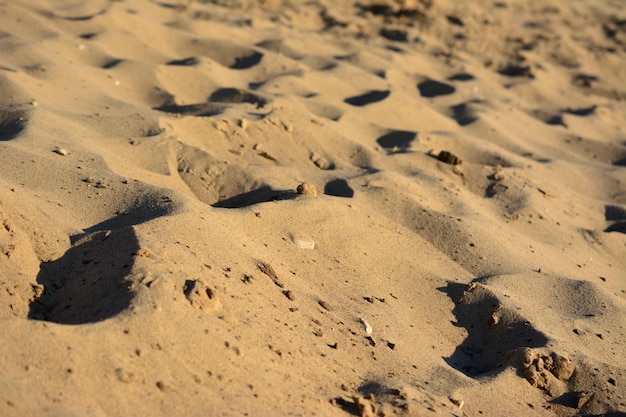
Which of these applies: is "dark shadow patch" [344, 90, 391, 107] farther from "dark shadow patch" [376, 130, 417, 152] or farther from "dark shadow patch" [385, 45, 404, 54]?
"dark shadow patch" [385, 45, 404, 54]

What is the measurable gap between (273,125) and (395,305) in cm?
133

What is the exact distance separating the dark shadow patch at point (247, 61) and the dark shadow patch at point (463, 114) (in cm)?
128

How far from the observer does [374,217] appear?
2.80 meters

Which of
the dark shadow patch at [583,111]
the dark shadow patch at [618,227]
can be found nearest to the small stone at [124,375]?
the dark shadow patch at [618,227]

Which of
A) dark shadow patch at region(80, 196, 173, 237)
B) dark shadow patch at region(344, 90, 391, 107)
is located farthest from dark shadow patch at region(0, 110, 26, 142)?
dark shadow patch at region(344, 90, 391, 107)

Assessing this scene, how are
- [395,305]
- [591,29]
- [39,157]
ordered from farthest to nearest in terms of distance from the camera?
1. [591,29]
2. [39,157]
3. [395,305]

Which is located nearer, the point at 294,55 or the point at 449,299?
the point at 449,299

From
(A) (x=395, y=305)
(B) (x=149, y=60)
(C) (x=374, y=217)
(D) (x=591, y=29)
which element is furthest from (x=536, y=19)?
Answer: (A) (x=395, y=305)

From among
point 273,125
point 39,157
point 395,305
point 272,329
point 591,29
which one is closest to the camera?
point 272,329

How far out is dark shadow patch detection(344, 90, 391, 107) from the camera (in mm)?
4331

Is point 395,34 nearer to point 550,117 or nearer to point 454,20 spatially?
point 454,20

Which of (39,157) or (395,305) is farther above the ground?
(39,157)

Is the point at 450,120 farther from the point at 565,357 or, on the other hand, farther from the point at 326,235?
the point at 565,357

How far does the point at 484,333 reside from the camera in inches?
93.4
